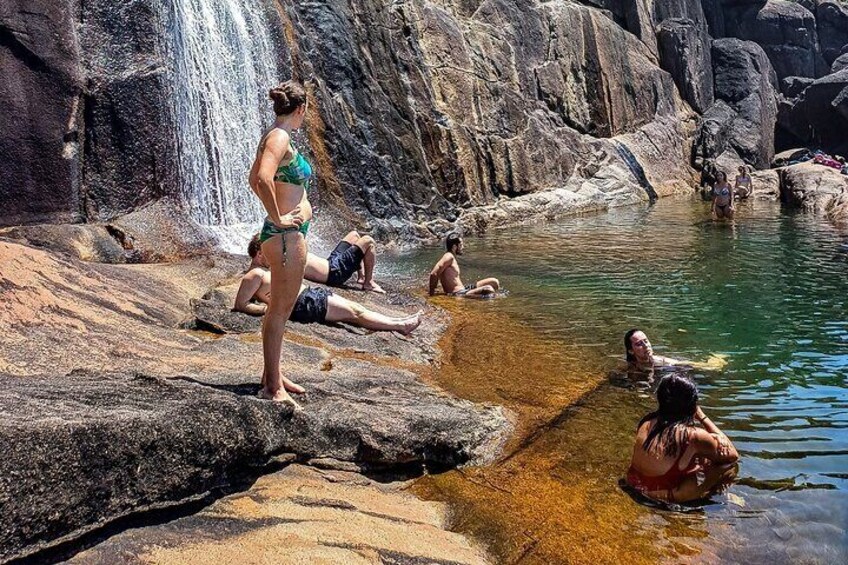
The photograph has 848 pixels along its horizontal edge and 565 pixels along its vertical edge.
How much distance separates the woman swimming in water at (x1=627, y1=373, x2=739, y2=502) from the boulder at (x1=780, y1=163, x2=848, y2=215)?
20.7m

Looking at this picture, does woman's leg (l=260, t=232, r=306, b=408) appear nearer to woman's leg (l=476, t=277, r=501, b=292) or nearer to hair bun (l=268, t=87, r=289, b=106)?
hair bun (l=268, t=87, r=289, b=106)

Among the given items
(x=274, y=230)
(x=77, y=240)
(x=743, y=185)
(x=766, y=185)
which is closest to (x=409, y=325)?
(x=274, y=230)

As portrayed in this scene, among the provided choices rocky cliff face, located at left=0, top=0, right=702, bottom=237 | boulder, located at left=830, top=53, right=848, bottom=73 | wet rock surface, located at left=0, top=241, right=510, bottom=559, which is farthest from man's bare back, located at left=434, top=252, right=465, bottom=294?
boulder, located at left=830, top=53, right=848, bottom=73

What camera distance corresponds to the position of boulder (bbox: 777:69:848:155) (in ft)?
138

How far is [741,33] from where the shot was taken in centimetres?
5241

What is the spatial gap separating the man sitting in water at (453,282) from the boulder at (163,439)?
696cm

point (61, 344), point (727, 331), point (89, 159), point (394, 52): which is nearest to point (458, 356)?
point (727, 331)

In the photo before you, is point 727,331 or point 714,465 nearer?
point 714,465

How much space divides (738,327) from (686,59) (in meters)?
36.6

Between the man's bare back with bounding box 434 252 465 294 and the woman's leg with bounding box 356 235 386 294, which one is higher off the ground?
the woman's leg with bounding box 356 235 386 294

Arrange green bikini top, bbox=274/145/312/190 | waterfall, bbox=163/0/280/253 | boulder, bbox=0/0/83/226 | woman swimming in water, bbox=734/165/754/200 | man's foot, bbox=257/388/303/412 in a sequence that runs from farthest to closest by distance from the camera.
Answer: woman swimming in water, bbox=734/165/754/200 → waterfall, bbox=163/0/280/253 → boulder, bbox=0/0/83/226 → man's foot, bbox=257/388/303/412 → green bikini top, bbox=274/145/312/190

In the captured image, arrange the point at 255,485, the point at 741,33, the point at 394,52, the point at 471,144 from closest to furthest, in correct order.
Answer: the point at 255,485 < the point at 394,52 < the point at 471,144 < the point at 741,33

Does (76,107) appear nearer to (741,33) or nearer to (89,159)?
(89,159)

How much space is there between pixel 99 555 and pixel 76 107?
14.0 meters
